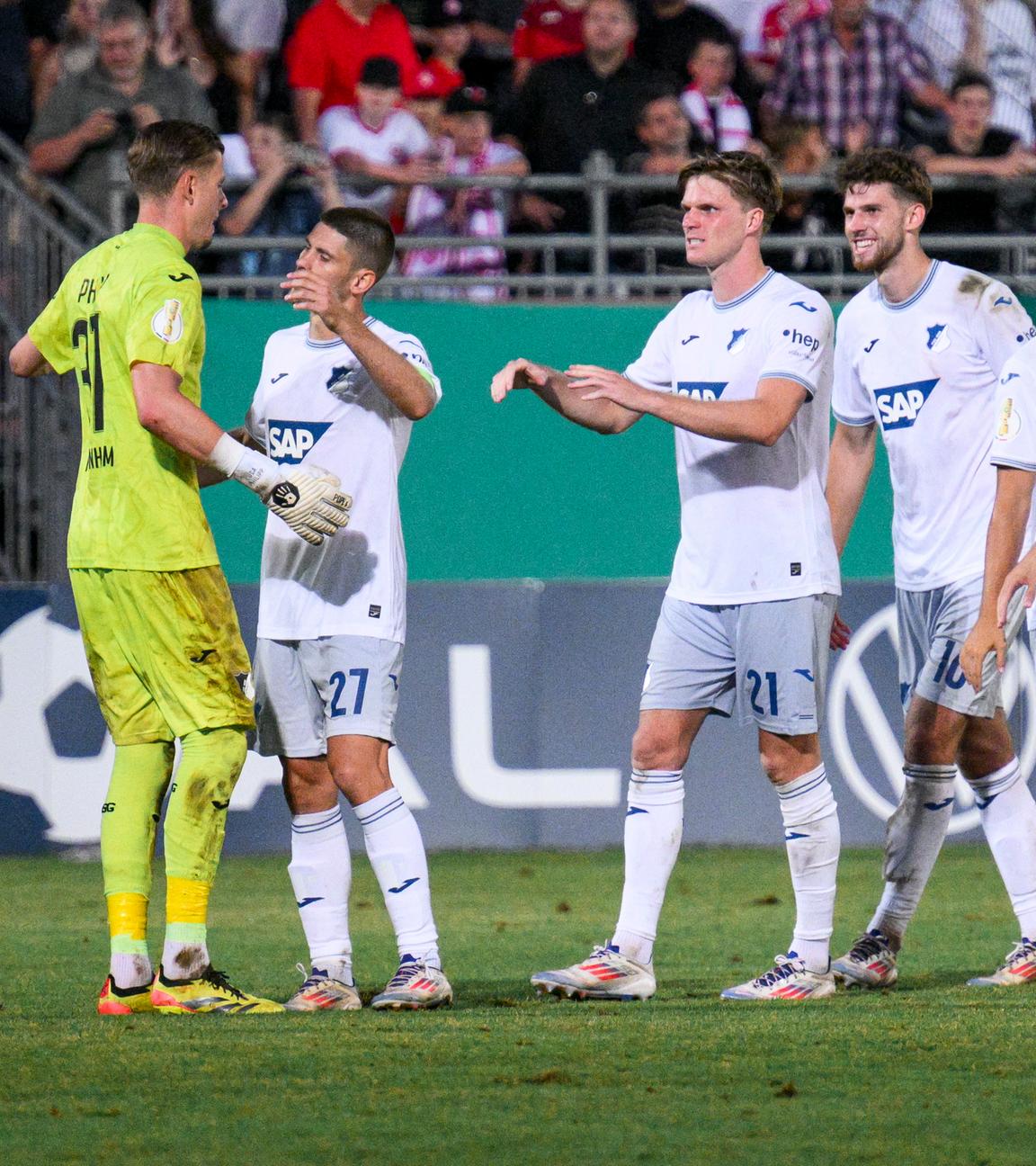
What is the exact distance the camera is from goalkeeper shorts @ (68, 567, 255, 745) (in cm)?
552

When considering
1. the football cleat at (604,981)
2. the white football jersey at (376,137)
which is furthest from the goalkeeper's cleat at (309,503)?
the white football jersey at (376,137)

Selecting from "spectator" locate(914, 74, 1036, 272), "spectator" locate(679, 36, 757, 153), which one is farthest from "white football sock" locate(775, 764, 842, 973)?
"spectator" locate(679, 36, 757, 153)

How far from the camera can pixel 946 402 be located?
6.16 m

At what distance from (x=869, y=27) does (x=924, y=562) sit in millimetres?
6695

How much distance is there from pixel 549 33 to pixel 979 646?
7.83 metres

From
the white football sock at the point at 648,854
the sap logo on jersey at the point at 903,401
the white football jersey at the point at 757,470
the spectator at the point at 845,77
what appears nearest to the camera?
the white football jersey at the point at 757,470

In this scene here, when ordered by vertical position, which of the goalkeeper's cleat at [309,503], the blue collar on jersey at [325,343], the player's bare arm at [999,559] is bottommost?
the player's bare arm at [999,559]

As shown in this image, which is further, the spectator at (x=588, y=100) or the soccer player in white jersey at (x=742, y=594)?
the spectator at (x=588, y=100)

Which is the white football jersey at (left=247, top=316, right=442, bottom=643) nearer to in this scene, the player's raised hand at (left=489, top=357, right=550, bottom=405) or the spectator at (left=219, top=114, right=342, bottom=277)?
the player's raised hand at (left=489, top=357, right=550, bottom=405)

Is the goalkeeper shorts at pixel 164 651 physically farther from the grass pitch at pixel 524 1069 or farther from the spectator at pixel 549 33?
the spectator at pixel 549 33

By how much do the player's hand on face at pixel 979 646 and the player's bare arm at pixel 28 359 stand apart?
2742 millimetres

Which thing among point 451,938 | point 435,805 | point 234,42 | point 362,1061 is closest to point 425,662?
point 435,805

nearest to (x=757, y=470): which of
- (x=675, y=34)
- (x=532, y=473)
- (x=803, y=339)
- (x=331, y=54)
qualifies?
(x=803, y=339)

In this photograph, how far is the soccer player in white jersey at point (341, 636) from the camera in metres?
5.66
